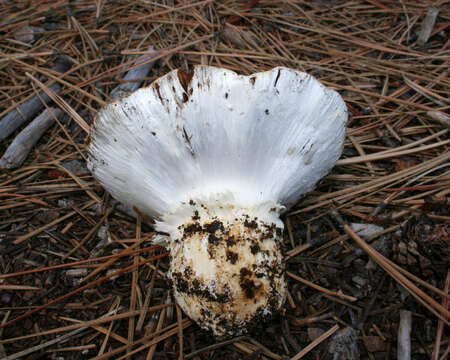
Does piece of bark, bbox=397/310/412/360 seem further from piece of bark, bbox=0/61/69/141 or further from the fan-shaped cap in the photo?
piece of bark, bbox=0/61/69/141

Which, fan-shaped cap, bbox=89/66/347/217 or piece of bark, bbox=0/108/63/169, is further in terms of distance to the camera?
piece of bark, bbox=0/108/63/169

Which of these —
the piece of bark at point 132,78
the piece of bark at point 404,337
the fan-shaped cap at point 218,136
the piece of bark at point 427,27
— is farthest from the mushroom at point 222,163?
the piece of bark at point 427,27

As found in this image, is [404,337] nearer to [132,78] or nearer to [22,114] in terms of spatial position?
[132,78]

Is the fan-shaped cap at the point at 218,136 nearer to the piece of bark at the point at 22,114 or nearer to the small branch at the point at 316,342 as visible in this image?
the small branch at the point at 316,342

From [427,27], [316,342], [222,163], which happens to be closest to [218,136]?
[222,163]

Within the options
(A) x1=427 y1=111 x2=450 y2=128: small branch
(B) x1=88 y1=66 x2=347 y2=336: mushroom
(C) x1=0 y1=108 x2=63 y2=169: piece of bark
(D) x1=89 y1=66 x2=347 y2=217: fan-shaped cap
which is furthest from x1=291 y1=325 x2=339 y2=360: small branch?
(C) x1=0 y1=108 x2=63 y2=169: piece of bark
